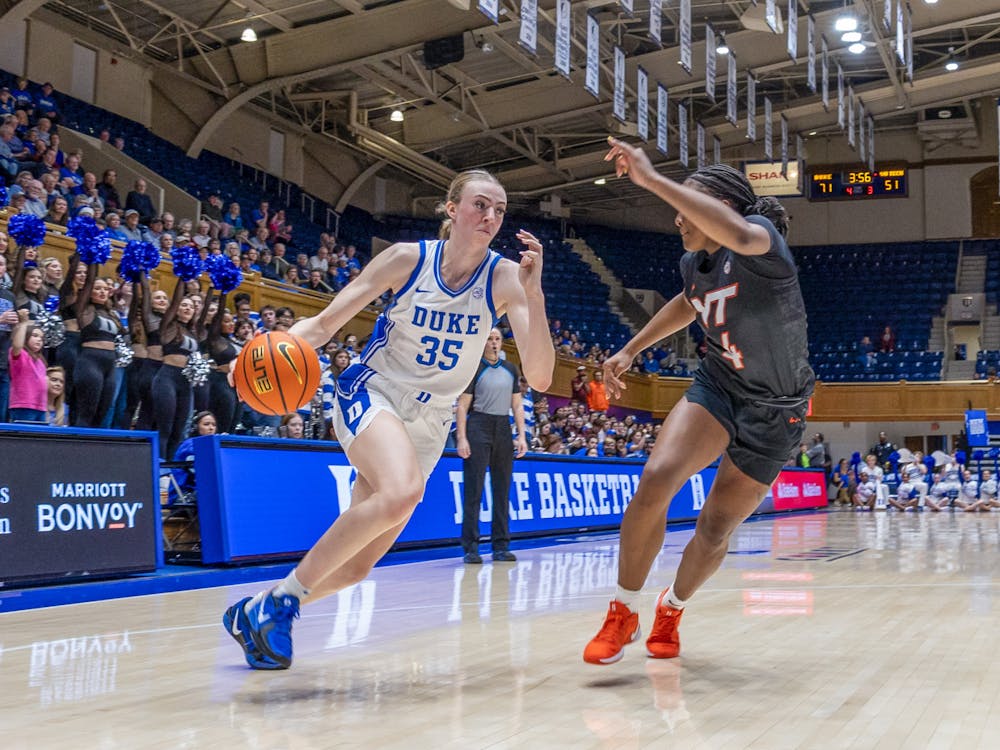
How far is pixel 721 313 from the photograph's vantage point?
13.3ft

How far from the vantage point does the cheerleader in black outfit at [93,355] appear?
8.62 meters

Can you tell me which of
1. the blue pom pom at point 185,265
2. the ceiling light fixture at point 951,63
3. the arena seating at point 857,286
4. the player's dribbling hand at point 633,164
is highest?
the ceiling light fixture at point 951,63

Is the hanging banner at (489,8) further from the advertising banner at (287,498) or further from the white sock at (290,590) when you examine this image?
the white sock at (290,590)

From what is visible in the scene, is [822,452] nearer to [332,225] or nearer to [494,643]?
[332,225]

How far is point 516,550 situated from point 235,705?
7502 millimetres

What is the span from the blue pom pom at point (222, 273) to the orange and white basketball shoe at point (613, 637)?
6.20 metres

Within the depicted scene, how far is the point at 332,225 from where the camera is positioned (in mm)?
27422

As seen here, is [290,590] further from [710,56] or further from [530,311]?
[710,56]

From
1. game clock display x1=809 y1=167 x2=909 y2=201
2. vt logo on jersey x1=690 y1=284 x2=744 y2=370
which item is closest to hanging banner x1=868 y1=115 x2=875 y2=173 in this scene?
game clock display x1=809 y1=167 x2=909 y2=201

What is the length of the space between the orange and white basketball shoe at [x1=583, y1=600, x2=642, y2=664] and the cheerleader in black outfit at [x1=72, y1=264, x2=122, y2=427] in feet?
19.2

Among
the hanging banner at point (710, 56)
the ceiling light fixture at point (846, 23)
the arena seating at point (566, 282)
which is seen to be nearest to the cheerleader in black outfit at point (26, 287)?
the hanging banner at point (710, 56)

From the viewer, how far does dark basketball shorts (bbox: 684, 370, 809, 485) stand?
407 centimetres

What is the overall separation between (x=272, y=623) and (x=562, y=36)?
Answer: 13.8 meters

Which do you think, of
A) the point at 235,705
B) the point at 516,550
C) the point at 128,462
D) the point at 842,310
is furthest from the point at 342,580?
the point at 842,310
